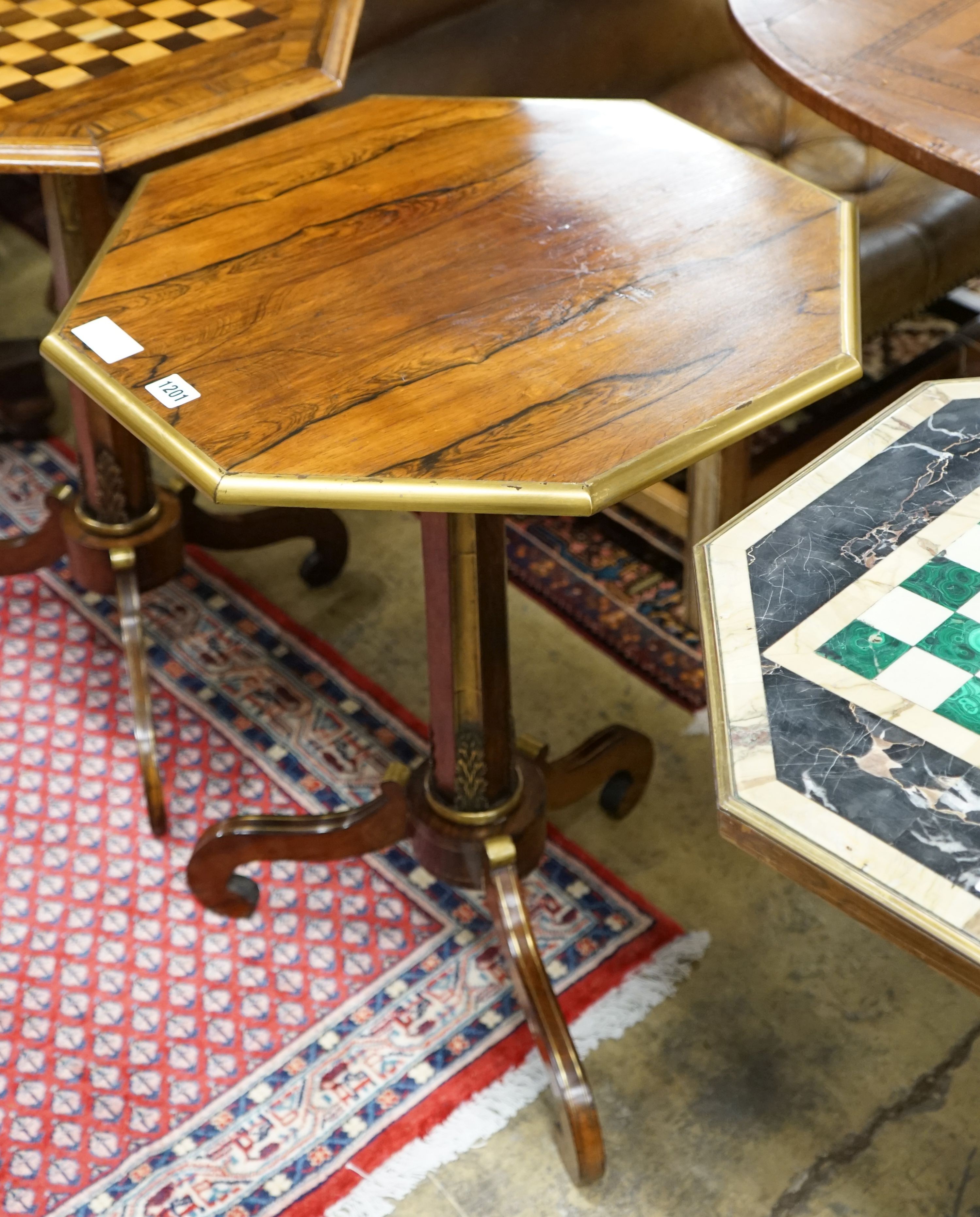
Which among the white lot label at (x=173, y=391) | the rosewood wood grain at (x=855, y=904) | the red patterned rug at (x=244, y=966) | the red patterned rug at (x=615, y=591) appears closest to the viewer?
the rosewood wood grain at (x=855, y=904)

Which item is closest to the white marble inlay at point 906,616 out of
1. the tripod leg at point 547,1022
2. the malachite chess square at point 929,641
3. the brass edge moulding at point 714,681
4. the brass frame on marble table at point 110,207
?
the malachite chess square at point 929,641

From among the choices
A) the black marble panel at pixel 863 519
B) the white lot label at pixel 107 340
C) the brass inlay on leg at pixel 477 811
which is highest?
the white lot label at pixel 107 340

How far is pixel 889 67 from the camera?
158cm

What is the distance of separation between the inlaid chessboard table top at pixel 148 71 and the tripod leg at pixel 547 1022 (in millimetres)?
909

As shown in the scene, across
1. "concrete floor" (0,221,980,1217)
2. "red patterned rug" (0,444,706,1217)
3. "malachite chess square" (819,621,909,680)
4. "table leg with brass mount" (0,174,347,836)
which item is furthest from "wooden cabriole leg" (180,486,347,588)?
"malachite chess square" (819,621,909,680)

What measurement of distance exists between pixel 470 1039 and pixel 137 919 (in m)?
0.49

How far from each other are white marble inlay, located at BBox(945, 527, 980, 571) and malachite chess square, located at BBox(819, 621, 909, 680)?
112 millimetres

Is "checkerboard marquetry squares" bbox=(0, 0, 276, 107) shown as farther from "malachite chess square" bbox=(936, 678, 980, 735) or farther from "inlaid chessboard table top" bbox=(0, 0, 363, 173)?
"malachite chess square" bbox=(936, 678, 980, 735)

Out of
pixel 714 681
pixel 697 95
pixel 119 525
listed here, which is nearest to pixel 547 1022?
pixel 714 681

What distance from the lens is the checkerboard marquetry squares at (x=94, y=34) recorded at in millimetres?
1664

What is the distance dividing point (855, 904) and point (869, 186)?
168cm

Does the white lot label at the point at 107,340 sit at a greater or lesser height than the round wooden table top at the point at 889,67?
lesser

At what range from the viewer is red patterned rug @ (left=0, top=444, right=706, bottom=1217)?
62.3 inches

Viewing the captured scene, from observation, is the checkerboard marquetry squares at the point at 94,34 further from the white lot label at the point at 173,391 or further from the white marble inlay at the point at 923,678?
the white marble inlay at the point at 923,678
